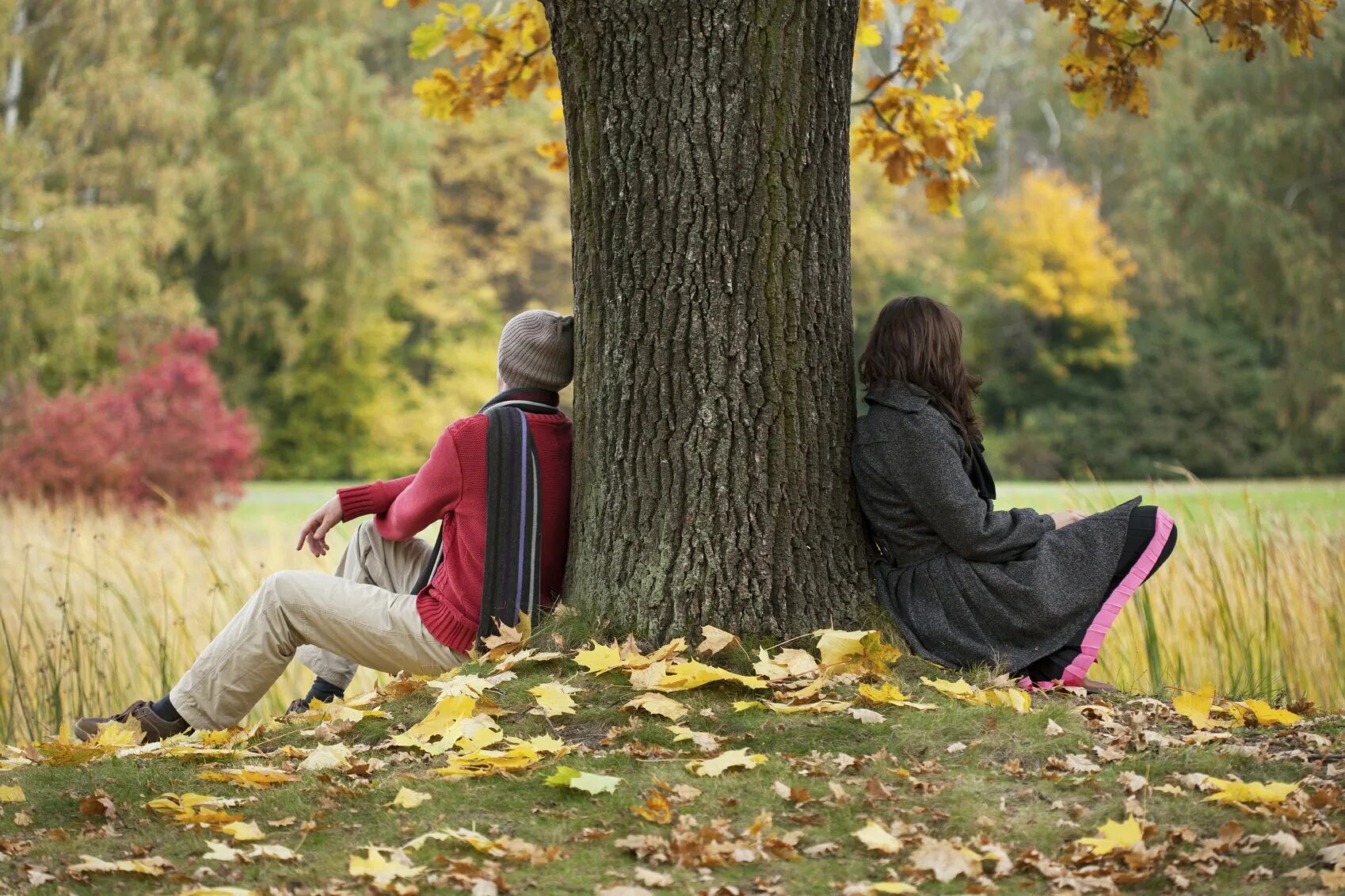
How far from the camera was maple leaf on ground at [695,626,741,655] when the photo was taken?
11.1ft

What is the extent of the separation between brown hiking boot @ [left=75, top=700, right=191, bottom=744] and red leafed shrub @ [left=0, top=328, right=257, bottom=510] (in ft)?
28.7

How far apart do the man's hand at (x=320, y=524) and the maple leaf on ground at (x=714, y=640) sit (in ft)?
3.98

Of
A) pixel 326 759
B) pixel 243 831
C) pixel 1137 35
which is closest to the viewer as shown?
pixel 243 831

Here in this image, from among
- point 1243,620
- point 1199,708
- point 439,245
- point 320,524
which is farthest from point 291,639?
point 439,245

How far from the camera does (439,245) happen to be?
24.7 metres

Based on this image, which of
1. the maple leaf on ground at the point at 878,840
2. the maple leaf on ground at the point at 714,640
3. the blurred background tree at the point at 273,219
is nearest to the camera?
the maple leaf on ground at the point at 878,840

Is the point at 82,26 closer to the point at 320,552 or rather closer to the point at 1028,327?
the point at 320,552

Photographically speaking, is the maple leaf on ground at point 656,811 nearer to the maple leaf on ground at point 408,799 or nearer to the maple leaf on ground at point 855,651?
the maple leaf on ground at point 408,799

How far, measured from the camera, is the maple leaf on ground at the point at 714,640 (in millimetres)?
3385

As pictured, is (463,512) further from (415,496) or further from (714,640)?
(714,640)

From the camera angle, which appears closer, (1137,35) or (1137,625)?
(1137,35)

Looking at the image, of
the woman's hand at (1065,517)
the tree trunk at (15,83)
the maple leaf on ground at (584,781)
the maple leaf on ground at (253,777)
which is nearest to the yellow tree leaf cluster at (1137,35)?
the woman's hand at (1065,517)

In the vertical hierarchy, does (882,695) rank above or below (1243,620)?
above

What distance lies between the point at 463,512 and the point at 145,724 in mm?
1099
